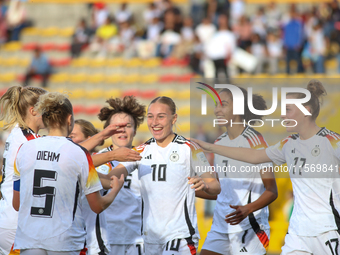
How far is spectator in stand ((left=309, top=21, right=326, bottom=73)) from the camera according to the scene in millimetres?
14498

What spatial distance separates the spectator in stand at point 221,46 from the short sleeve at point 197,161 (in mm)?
9630

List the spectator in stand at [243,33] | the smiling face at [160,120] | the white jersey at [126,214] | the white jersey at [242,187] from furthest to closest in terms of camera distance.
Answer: the spectator in stand at [243,33]
the white jersey at [126,214]
the white jersey at [242,187]
the smiling face at [160,120]

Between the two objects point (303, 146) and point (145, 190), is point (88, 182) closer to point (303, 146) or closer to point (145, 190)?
point (145, 190)

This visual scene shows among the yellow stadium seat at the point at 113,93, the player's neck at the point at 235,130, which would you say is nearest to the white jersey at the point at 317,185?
the player's neck at the point at 235,130

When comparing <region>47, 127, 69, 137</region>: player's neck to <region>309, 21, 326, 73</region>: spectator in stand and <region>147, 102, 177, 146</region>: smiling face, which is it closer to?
<region>147, 102, 177, 146</region>: smiling face

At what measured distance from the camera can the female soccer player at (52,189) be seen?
4.09 m

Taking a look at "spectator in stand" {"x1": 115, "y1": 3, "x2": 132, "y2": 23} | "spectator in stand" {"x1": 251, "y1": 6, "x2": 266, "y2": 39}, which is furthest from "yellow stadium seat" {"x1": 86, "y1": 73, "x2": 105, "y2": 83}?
"spectator in stand" {"x1": 251, "y1": 6, "x2": 266, "y2": 39}

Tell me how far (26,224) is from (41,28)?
1743 cm

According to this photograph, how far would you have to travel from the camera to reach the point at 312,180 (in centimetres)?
502

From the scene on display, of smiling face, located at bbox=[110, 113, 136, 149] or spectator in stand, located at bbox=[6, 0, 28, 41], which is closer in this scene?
smiling face, located at bbox=[110, 113, 136, 149]

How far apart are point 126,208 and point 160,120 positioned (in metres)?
1.32

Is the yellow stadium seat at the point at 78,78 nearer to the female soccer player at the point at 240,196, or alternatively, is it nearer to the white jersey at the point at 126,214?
the white jersey at the point at 126,214

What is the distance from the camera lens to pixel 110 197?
441 cm

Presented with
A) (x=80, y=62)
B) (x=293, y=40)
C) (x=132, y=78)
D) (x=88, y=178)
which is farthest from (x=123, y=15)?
(x=88, y=178)
